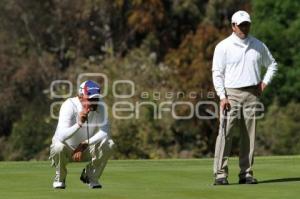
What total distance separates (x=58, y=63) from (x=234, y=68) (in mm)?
42908

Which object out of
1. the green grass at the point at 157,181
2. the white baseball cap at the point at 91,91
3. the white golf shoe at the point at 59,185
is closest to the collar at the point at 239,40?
the green grass at the point at 157,181

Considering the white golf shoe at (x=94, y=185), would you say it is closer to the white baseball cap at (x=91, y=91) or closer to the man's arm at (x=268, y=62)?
the white baseball cap at (x=91, y=91)

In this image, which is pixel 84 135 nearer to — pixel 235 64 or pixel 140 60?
pixel 235 64

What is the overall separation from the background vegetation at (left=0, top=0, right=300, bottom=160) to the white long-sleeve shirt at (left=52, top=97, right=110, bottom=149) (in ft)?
61.5

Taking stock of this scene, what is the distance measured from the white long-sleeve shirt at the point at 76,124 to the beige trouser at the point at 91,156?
2.8 inches

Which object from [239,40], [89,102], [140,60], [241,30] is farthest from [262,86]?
[140,60]

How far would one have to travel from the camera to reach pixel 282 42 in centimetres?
4725

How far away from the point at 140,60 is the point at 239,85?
3286 centimetres

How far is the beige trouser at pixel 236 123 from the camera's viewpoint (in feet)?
45.9

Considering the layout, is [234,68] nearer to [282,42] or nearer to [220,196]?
[220,196]

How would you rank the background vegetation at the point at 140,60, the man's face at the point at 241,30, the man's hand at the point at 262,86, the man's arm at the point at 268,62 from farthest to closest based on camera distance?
1. the background vegetation at the point at 140,60
2. the man's arm at the point at 268,62
3. the man's hand at the point at 262,86
4. the man's face at the point at 241,30

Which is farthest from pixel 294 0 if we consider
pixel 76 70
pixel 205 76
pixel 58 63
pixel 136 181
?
pixel 136 181

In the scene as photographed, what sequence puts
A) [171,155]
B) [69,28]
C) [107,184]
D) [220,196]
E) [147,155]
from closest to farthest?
[220,196], [107,184], [147,155], [171,155], [69,28]

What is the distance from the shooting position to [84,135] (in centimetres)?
1366
